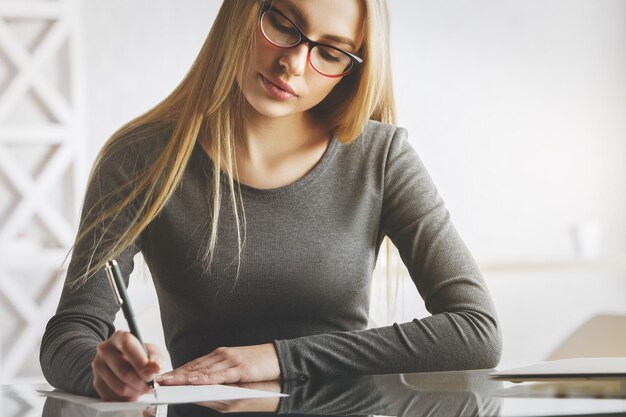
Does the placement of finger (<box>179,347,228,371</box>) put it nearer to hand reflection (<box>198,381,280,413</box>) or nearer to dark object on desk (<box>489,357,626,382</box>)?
hand reflection (<box>198,381,280,413</box>)

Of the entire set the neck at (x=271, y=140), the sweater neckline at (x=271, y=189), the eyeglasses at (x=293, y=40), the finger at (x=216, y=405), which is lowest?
the finger at (x=216, y=405)

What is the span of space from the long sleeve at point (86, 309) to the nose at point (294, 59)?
264 millimetres

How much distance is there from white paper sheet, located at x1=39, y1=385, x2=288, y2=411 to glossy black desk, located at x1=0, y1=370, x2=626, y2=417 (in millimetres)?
14

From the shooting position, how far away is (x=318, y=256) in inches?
47.4

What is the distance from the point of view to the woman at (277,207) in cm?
108

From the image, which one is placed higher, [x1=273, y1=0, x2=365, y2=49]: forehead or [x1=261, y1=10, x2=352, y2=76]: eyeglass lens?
[x1=273, y1=0, x2=365, y2=49]: forehead

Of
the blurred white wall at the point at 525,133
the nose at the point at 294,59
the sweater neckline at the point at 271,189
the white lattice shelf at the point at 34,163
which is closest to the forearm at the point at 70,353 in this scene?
the sweater neckline at the point at 271,189

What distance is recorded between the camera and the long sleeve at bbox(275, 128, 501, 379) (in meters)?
0.97

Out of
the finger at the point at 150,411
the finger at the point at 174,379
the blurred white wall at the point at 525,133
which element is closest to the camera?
the finger at the point at 150,411

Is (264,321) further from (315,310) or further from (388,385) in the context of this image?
(388,385)

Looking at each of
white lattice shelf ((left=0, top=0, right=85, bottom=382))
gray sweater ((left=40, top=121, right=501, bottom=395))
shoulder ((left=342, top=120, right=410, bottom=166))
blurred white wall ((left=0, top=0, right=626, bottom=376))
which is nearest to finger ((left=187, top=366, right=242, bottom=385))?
gray sweater ((left=40, top=121, right=501, bottom=395))

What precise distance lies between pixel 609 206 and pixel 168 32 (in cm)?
187

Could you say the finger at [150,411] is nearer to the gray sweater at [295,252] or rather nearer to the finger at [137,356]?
the finger at [137,356]

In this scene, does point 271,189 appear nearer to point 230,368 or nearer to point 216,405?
point 230,368
